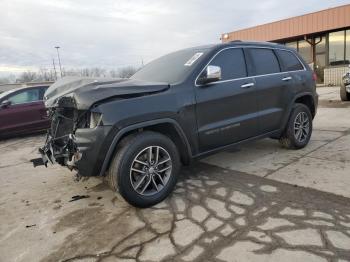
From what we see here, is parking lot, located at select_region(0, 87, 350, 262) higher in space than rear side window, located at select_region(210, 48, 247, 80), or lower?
lower

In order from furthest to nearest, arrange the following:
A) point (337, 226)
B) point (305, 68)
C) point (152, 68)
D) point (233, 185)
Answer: point (305, 68)
point (152, 68)
point (233, 185)
point (337, 226)

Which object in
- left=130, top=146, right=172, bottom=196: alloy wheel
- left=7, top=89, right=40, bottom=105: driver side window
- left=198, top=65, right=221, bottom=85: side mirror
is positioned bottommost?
left=130, top=146, right=172, bottom=196: alloy wheel

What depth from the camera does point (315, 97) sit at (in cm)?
594

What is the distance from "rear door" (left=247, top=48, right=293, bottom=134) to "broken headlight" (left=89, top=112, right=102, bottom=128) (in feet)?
7.89

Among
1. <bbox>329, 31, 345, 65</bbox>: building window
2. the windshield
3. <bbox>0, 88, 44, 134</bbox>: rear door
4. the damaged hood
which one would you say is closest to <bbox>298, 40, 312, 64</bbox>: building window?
<bbox>329, 31, 345, 65</bbox>: building window

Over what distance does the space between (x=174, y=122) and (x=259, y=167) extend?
1.67 meters

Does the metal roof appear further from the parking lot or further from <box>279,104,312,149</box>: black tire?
the parking lot

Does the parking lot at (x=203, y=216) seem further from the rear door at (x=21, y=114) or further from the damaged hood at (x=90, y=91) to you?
the rear door at (x=21, y=114)

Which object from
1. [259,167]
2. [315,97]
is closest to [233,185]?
[259,167]

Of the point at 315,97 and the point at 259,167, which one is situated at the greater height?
the point at 315,97

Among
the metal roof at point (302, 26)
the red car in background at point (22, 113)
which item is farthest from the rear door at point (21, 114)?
the metal roof at point (302, 26)

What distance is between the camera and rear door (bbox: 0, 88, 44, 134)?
9.00 m

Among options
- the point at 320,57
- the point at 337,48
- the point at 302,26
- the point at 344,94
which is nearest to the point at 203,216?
the point at 344,94

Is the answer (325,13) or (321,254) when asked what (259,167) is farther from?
(325,13)
